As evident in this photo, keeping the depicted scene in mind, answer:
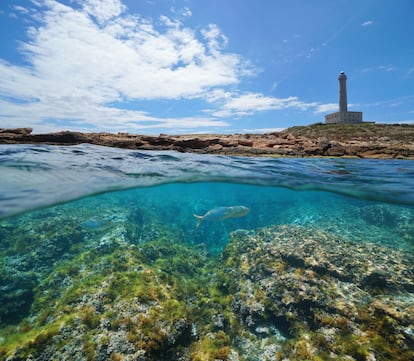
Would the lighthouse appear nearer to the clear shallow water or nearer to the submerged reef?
the clear shallow water

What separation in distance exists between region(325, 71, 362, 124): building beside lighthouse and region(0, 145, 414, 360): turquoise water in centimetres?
6585

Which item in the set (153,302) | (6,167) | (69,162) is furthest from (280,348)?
(6,167)

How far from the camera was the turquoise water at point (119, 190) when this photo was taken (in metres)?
9.15

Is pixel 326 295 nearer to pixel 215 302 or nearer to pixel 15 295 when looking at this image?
pixel 215 302

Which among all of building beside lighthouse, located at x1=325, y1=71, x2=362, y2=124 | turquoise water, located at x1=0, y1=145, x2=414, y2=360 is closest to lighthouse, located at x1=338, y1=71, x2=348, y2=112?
building beside lighthouse, located at x1=325, y1=71, x2=362, y2=124

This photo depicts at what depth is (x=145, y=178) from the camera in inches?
481

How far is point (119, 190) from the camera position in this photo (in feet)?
42.7

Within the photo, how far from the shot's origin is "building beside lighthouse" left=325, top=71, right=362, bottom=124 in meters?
70.2

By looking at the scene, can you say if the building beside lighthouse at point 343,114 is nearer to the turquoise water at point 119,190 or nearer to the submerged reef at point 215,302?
the turquoise water at point 119,190

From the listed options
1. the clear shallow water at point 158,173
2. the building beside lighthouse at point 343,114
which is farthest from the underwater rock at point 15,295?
the building beside lighthouse at point 343,114

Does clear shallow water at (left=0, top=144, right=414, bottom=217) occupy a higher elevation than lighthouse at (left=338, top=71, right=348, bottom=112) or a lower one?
lower

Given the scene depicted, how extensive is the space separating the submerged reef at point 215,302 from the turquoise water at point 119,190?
7.9 inches

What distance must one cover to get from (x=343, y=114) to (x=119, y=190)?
76557 mm

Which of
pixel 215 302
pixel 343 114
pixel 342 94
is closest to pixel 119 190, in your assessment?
pixel 215 302
